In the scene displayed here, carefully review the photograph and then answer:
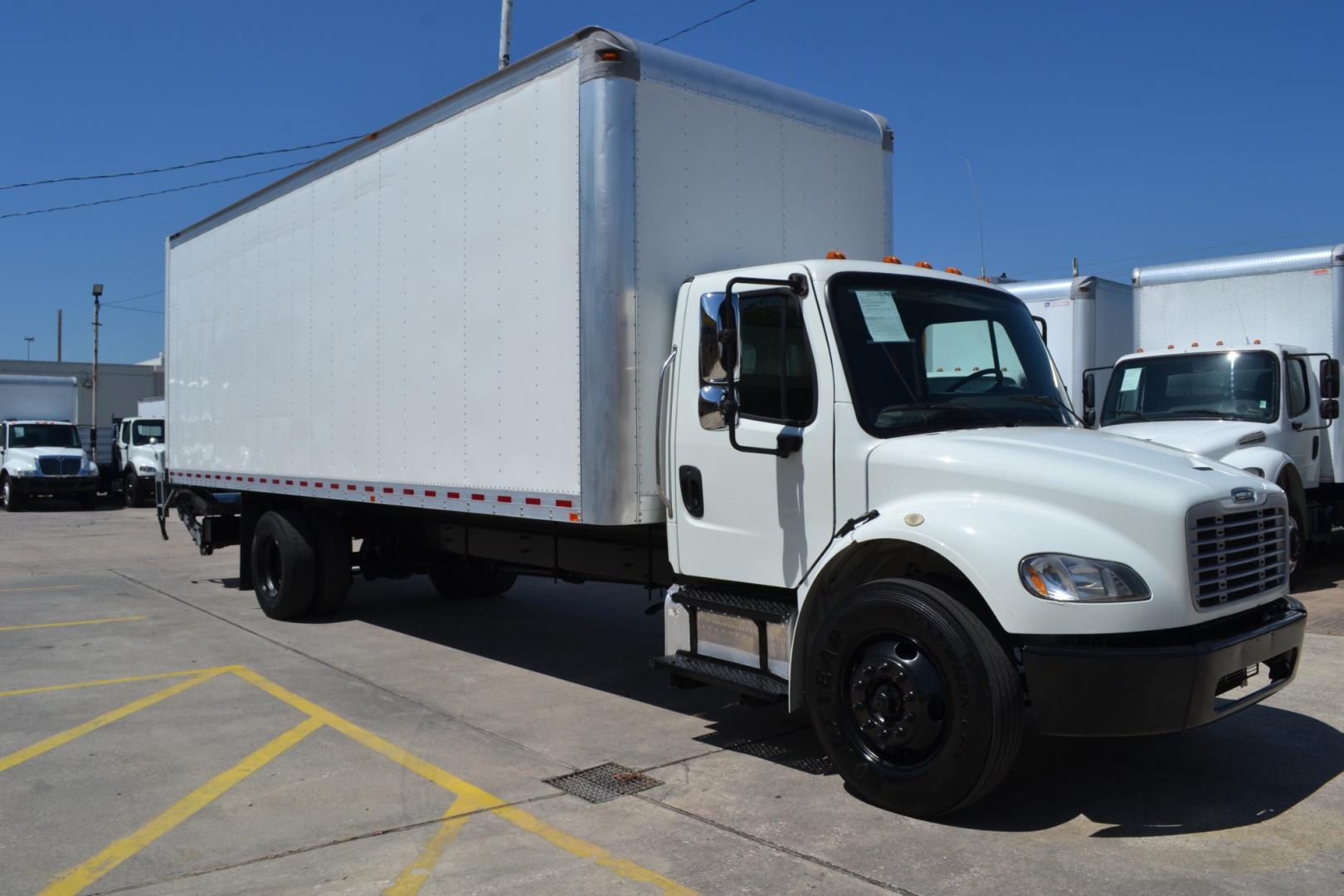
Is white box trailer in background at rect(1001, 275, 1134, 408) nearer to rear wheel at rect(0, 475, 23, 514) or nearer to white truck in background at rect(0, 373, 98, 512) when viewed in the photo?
white truck in background at rect(0, 373, 98, 512)

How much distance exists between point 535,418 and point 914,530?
2.62m

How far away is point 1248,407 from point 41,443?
2921 centimetres

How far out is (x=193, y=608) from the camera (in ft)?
36.7

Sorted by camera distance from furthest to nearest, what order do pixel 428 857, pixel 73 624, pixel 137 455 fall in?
pixel 137 455, pixel 73 624, pixel 428 857

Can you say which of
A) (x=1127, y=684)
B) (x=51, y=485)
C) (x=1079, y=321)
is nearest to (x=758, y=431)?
(x=1127, y=684)

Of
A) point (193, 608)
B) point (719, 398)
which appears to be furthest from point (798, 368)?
point (193, 608)

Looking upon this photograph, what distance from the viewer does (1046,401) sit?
232 inches

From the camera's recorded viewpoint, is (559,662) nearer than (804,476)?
No

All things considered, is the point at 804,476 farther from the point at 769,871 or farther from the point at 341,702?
the point at 341,702

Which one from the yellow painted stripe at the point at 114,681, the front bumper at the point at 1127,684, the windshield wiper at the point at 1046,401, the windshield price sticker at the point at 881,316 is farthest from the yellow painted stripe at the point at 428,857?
the yellow painted stripe at the point at 114,681

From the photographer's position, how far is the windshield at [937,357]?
211 inches

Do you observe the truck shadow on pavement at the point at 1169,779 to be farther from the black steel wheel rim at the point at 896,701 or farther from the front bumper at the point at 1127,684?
the front bumper at the point at 1127,684

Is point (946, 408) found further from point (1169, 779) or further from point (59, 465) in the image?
point (59, 465)

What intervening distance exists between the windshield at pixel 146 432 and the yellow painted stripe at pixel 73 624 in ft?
66.6
